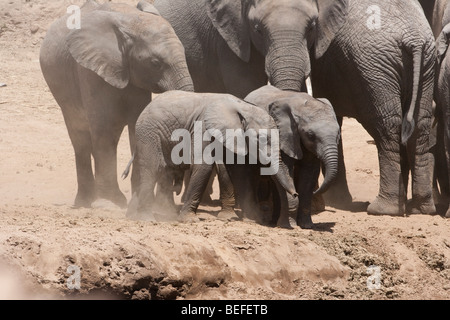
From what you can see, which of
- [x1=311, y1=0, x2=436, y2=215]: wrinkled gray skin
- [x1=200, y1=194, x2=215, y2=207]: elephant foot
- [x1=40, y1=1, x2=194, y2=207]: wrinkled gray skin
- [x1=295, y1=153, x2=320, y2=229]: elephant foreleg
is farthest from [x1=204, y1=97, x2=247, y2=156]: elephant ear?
[x1=200, y1=194, x2=215, y2=207]: elephant foot

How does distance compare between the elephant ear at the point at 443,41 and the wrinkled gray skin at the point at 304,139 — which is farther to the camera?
the elephant ear at the point at 443,41

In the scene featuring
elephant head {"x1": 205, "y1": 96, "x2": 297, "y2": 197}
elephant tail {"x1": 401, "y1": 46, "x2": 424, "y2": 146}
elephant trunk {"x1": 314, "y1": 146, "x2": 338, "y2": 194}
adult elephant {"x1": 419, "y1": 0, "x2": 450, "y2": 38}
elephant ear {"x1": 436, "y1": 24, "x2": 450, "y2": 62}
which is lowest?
elephant trunk {"x1": 314, "y1": 146, "x2": 338, "y2": 194}

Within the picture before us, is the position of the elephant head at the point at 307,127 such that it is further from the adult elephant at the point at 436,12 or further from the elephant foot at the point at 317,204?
the adult elephant at the point at 436,12

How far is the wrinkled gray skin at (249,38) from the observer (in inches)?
416

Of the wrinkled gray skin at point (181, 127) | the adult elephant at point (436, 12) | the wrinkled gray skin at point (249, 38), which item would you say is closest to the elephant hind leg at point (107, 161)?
the wrinkled gray skin at point (181, 127)

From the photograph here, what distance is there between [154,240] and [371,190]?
5.35 metres

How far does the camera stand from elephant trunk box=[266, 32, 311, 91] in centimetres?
1048

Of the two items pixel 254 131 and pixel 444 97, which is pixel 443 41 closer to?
pixel 444 97

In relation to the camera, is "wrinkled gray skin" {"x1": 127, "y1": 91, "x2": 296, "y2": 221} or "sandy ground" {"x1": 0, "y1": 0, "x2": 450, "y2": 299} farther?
"wrinkled gray skin" {"x1": 127, "y1": 91, "x2": 296, "y2": 221}

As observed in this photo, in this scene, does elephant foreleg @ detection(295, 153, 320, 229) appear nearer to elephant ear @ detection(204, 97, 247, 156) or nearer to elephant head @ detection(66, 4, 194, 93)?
elephant ear @ detection(204, 97, 247, 156)

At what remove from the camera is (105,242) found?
26.2 feet

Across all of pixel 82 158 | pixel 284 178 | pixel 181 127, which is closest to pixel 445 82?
pixel 284 178

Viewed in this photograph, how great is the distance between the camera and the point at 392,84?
440 inches

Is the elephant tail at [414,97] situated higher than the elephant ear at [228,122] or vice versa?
the elephant tail at [414,97]
